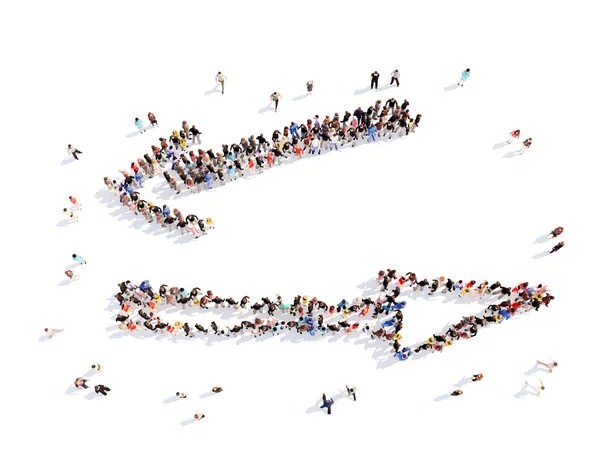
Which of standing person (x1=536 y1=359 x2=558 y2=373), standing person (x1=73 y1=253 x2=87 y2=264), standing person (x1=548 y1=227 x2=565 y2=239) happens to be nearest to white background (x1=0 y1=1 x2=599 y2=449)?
standing person (x1=73 y1=253 x2=87 y2=264)

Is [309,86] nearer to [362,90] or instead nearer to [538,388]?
[362,90]

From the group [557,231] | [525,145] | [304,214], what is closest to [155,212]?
[304,214]

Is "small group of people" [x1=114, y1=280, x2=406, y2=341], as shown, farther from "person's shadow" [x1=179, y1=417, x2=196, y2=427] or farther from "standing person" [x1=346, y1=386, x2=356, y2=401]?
"person's shadow" [x1=179, y1=417, x2=196, y2=427]

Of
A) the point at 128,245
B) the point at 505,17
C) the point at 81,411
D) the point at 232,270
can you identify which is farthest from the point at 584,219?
the point at 81,411

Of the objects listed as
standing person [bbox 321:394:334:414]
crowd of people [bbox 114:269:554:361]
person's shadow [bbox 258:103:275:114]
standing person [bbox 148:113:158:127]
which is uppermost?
person's shadow [bbox 258:103:275:114]

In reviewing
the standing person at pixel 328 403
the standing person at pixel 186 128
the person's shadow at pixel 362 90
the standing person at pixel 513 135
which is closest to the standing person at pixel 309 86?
the person's shadow at pixel 362 90
